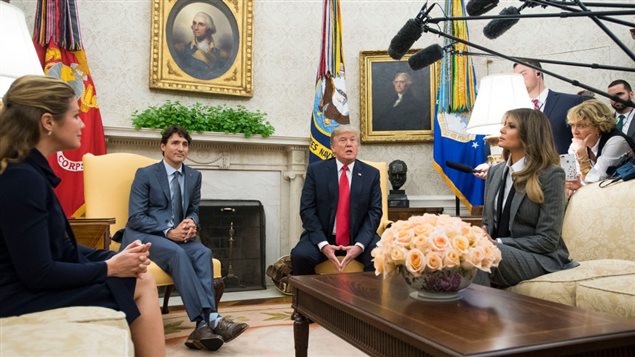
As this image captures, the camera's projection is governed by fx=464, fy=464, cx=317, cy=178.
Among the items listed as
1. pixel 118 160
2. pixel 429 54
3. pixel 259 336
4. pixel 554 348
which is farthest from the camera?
pixel 118 160

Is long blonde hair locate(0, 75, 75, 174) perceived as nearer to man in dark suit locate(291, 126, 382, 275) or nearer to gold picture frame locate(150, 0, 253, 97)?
man in dark suit locate(291, 126, 382, 275)

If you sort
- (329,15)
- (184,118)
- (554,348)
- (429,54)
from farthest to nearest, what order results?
(329,15), (184,118), (429,54), (554,348)

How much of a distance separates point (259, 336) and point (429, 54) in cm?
204

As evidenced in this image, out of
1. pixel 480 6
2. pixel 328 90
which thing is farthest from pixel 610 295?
pixel 328 90

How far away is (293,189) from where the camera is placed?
506 cm

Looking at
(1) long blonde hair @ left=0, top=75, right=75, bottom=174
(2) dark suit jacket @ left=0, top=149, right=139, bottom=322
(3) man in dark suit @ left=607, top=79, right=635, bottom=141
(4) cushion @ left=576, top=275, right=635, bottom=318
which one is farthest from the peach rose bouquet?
(3) man in dark suit @ left=607, top=79, right=635, bottom=141

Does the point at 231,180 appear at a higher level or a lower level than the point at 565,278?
higher

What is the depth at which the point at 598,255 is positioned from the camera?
Answer: 2797mm

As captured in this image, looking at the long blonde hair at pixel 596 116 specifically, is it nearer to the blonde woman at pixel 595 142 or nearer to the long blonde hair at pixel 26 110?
the blonde woman at pixel 595 142

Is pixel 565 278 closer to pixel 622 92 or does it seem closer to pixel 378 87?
pixel 622 92

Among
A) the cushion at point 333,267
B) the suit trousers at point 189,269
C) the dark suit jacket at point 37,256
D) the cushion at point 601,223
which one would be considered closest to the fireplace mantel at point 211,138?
the suit trousers at point 189,269

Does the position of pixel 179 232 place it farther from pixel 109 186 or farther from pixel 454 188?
pixel 454 188

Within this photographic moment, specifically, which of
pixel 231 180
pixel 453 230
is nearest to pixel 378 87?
pixel 231 180

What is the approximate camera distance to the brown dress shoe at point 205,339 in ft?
8.55
